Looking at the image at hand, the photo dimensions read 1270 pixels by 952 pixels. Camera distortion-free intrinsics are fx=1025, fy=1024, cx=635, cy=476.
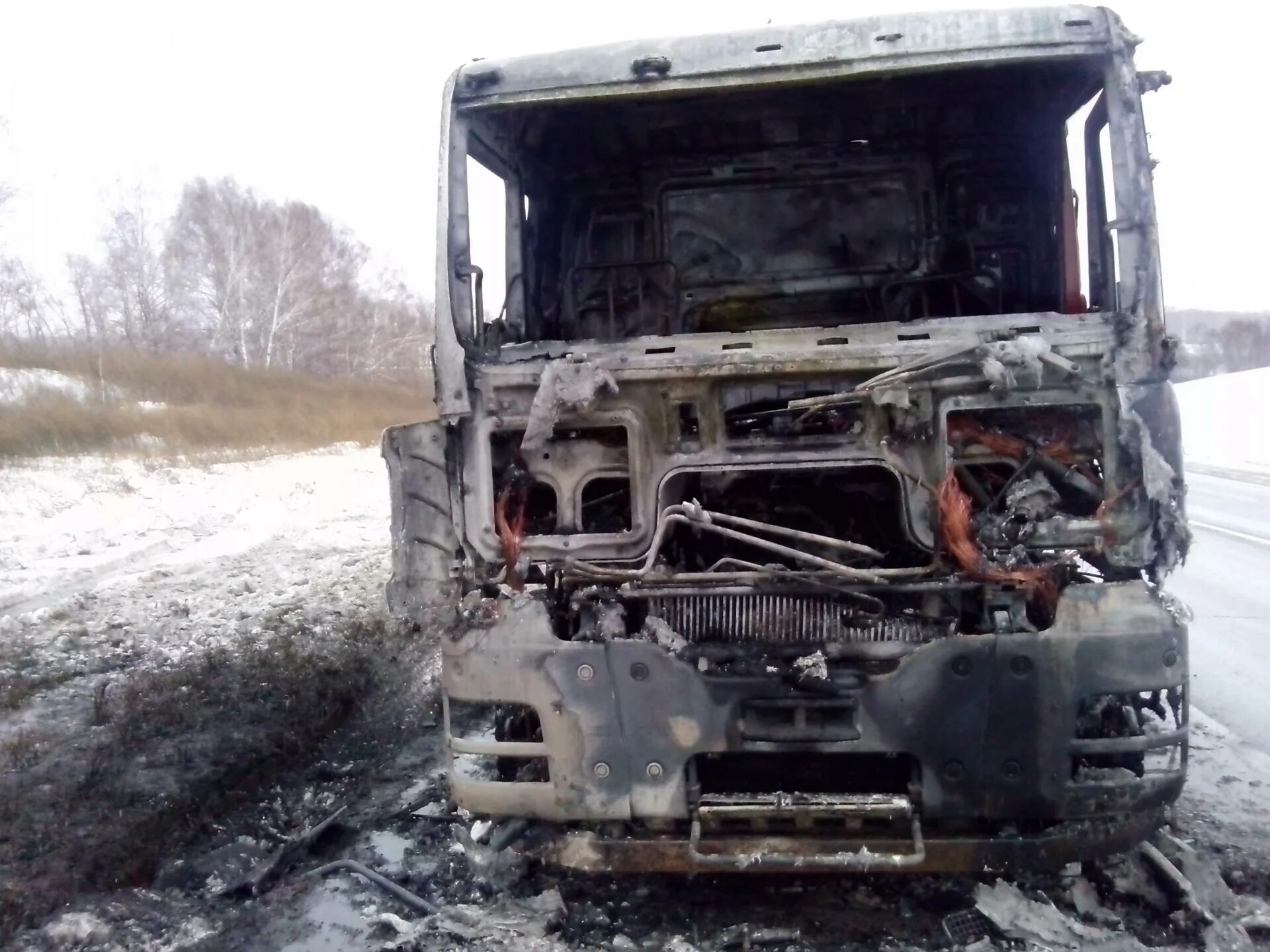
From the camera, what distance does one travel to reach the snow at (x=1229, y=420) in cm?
2448

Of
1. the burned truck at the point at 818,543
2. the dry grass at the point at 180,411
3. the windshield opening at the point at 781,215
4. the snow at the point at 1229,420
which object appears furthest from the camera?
the snow at the point at 1229,420

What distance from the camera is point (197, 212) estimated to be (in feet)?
135

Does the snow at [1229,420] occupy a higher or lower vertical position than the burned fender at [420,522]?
higher

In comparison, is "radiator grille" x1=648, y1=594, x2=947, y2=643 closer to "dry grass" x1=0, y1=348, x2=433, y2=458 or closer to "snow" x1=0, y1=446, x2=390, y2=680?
"snow" x1=0, y1=446, x2=390, y2=680

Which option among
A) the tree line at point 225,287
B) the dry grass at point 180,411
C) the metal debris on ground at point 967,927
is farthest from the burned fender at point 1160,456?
the tree line at point 225,287

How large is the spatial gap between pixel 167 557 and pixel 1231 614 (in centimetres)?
1070

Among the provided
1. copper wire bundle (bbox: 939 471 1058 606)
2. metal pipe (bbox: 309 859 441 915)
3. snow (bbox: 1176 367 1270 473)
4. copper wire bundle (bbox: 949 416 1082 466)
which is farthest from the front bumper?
snow (bbox: 1176 367 1270 473)

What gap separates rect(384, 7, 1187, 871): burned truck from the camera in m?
3.37

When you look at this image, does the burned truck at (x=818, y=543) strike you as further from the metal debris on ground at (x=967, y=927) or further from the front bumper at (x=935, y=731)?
the metal debris on ground at (x=967, y=927)

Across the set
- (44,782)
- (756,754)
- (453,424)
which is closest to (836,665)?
(756,754)

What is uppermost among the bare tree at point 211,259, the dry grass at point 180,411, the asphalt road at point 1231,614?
the bare tree at point 211,259

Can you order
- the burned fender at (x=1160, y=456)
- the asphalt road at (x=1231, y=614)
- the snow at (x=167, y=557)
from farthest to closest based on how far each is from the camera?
the snow at (x=167, y=557) < the asphalt road at (x=1231, y=614) < the burned fender at (x=1160, y=456)

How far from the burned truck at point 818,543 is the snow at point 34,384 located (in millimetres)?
20000

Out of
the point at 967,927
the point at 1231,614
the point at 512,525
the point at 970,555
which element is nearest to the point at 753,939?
the point at 967,927
